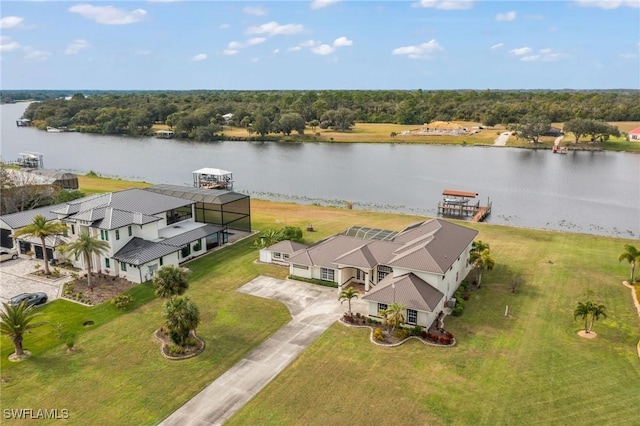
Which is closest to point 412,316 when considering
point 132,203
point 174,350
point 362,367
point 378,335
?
point 378,335

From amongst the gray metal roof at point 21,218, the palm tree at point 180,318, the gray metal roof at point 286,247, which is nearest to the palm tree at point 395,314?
the palm tree at point 180,318

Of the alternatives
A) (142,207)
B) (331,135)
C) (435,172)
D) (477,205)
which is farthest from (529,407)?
(331,135)

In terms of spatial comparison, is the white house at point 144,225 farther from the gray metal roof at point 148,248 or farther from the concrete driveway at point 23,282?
the concrete driveway at point 23,282

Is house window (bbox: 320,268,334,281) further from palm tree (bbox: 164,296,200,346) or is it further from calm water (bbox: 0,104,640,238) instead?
calm water (bbox: 0,104,640,238)

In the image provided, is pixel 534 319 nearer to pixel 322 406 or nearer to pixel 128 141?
→ pixel 322 406

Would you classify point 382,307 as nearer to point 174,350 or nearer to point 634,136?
point 174,350

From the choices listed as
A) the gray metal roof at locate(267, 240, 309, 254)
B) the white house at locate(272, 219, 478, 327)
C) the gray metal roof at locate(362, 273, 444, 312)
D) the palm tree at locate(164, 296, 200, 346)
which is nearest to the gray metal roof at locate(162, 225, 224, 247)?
the gray metal roof at locate(267, 240, 309, 254)
